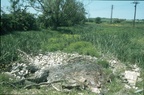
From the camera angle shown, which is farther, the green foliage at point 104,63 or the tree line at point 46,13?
the tree line at point 46,13

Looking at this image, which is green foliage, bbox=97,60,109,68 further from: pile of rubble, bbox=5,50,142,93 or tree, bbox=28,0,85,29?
tree, bbox=28,0,85,29

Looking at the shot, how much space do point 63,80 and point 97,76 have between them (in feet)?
2.85

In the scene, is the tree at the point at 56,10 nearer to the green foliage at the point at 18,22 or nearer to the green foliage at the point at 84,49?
the green foliage at the point at 18,22

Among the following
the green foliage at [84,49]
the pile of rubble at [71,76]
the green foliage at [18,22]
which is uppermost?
the green foliage at [18,22]

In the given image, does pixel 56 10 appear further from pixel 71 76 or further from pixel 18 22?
pixel 71 76

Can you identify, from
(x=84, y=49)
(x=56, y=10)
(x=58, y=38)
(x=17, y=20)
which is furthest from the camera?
(x=56, y=10)

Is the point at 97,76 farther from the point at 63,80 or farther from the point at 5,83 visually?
the point at 5,83

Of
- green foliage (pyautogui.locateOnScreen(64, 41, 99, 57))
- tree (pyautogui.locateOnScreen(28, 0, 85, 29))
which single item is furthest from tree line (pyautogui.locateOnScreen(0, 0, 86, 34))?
green foliage (pyautogui.locateOnScreen(64, 41, 99, 57))

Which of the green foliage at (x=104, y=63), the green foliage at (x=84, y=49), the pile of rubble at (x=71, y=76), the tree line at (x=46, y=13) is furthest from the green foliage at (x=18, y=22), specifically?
the pile of rubble at (x=71, y=76)

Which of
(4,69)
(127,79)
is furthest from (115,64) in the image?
(4,69)

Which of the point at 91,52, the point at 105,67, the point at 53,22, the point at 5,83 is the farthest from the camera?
the point at 53,22

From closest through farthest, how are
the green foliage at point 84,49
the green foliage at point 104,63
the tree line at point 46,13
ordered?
the green foliage at point 104,63
the green foliage at point 84,49
the tree line at point 46,13

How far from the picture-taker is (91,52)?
8.07 m

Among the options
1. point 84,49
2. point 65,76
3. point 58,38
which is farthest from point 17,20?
point 65,76
